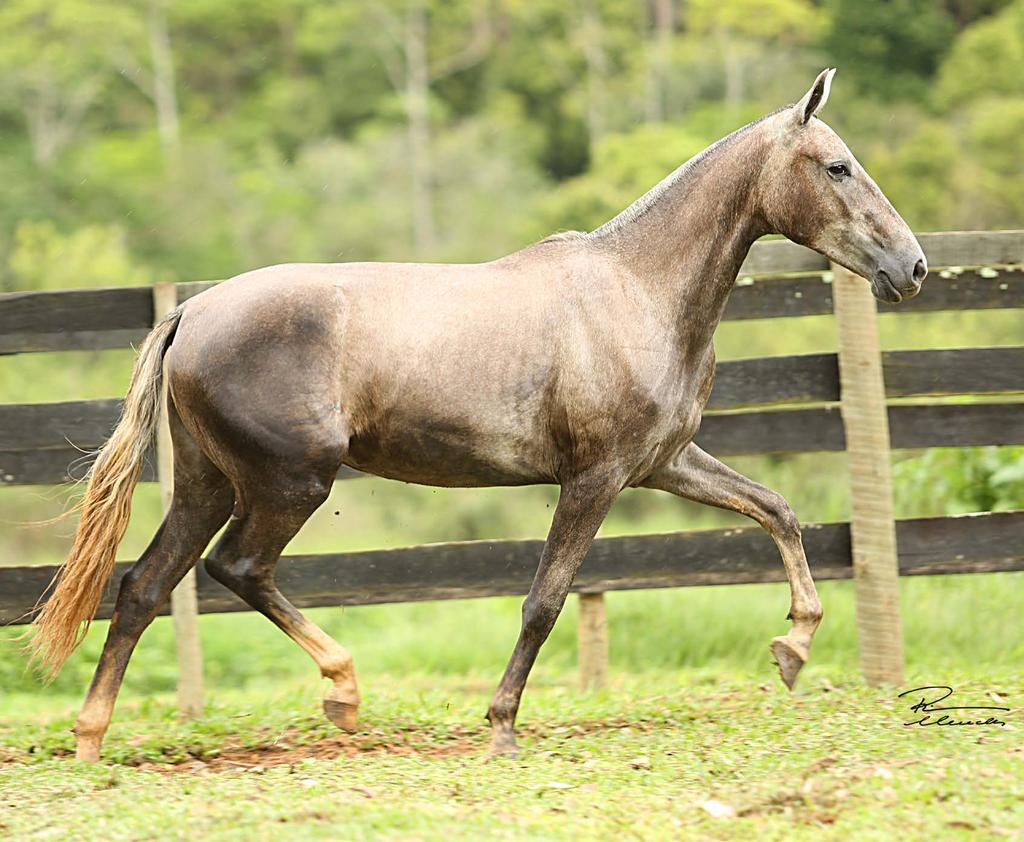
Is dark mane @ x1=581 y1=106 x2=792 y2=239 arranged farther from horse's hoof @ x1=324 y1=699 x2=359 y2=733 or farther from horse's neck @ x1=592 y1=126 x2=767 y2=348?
horse's hoof @ x1=324 y1=699 x2=359 y2=733

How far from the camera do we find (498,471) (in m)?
5.06

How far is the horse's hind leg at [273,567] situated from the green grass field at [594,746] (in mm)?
263

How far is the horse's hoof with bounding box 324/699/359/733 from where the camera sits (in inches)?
203

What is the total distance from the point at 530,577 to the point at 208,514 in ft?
5.29

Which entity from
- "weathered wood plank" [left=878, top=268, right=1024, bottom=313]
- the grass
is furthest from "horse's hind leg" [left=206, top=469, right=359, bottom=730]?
"weathered wood plank" [left=878, top=268, right=1024, bottom=313]

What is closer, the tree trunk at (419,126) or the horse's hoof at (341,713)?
the horse's hoof at (341,713)

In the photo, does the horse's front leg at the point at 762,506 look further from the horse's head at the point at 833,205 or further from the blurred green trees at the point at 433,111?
the blurred green trees at the point at 433,111

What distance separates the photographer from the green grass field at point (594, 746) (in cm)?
401

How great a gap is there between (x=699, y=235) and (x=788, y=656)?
1.68 metres

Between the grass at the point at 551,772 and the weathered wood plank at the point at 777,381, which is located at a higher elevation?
the weathered wood plank at the point at 777,381

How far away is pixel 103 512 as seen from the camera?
5.15 meters

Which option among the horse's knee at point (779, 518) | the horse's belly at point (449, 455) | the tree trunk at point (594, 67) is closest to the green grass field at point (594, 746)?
the horse's knee at point (779, 518)

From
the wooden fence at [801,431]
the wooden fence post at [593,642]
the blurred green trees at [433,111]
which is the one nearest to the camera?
the wooden fence at [801,431]
